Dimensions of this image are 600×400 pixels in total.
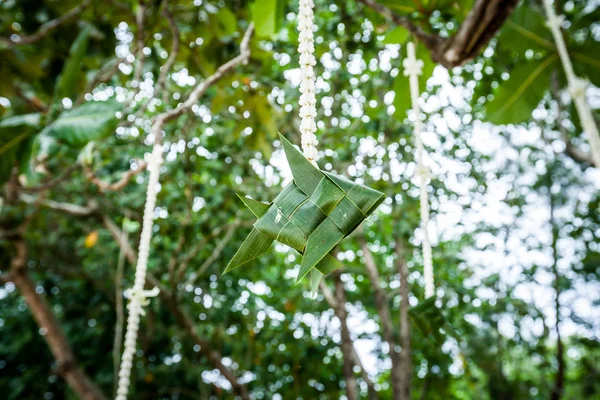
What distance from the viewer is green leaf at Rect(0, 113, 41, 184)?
39.3 inches

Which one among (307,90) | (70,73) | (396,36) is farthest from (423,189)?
(70,73)

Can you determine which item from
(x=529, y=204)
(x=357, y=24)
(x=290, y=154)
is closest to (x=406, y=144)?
(x=357, y=24)

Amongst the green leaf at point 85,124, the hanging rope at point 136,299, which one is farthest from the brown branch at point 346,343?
the hanging rope at point 136,299

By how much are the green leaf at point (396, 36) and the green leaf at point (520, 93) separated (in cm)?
23

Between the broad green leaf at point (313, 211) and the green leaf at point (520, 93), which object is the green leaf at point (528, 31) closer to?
the green leaf at point (520, 93)

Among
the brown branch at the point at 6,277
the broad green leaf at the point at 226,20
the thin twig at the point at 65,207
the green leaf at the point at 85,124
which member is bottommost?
the brown branch at the point at 6,277

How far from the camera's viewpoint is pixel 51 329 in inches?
85.0

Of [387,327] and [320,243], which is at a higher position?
[320,243]

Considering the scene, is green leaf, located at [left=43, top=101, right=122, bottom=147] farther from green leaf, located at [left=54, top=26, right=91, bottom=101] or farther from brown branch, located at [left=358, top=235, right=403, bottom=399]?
brown branch, located at [left=358, top=235, right=403, bottom=399]

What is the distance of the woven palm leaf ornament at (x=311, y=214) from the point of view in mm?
382

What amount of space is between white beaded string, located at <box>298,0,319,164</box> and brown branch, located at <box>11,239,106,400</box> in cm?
197

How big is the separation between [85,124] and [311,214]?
25.4 inches

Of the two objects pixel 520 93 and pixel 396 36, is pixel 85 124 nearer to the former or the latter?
pixel 396 36

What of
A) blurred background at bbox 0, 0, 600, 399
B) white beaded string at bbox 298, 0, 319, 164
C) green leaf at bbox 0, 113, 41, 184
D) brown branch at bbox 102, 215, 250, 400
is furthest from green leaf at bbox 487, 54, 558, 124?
brown branch at bbox 102, 215, 250, 400
